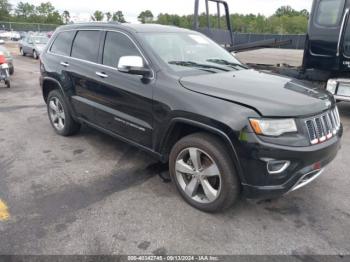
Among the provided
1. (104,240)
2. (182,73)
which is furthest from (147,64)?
(104,240)

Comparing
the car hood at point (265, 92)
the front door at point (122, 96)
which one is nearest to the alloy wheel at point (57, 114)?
the front door at point (122, 96)

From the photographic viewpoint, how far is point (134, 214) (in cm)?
323

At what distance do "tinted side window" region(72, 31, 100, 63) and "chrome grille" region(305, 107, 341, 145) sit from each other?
284 cm

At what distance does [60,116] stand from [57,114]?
9cm

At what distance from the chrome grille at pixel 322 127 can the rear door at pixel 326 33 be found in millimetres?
3629

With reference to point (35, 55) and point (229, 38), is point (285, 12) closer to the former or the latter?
point (35, 55)

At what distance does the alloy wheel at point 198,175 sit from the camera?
10.2 feet

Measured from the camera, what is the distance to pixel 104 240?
284 centimetres

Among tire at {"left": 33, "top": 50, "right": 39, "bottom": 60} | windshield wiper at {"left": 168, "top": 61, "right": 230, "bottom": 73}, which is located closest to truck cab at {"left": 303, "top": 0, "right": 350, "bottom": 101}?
windshield wiper at {"left": 168, "top": 61, "right": 230, "bottom": 73}

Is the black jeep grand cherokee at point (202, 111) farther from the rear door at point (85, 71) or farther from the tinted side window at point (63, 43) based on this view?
the tinted side window at point (63, 43)

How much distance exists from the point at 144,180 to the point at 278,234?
1.68 m

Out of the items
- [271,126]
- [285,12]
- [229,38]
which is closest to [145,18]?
[229,38]

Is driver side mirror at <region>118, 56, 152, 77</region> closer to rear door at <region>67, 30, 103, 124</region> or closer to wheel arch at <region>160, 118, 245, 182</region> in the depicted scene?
wheel arch at <region>160, 118, 245, 182</region>

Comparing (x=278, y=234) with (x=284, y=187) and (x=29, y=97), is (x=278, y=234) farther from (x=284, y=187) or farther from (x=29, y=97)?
(x=29, y=97)
